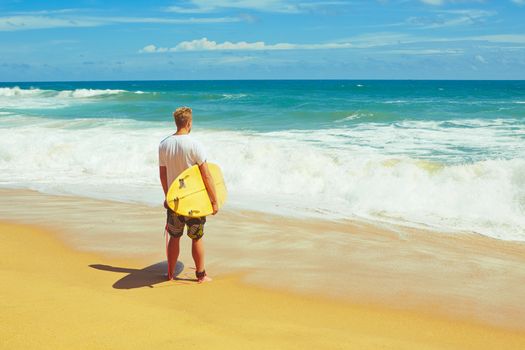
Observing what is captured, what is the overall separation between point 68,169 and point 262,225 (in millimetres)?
6876

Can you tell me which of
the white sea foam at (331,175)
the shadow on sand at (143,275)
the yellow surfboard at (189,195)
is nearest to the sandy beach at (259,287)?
the shadow on sand at (143,275)

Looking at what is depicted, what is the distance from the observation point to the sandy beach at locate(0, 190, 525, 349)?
346 cm

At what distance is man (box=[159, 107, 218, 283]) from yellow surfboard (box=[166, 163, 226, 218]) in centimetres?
4

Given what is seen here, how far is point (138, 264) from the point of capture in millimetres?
5426

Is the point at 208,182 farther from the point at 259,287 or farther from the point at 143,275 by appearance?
the point at 143,275

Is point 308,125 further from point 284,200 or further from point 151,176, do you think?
point 284,200

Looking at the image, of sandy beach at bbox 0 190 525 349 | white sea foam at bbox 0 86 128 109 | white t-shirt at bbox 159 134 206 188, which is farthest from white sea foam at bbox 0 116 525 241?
white sea foam at bbox 0 86 128 109

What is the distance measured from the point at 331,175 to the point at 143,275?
20.4 feet

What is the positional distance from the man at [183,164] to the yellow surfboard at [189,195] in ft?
0.14

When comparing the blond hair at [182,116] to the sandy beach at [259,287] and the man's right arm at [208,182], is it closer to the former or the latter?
the man's right arm at [208,182]

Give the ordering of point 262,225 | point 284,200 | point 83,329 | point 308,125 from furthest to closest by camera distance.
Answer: point 308,125, point 284,200, point 262,225, point 83,329

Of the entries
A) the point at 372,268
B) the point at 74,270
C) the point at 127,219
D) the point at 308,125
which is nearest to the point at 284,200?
Result: the point at 127,219

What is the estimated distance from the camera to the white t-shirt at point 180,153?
4570mm

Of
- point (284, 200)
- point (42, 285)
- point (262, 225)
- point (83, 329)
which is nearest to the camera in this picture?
point (83, 329)
